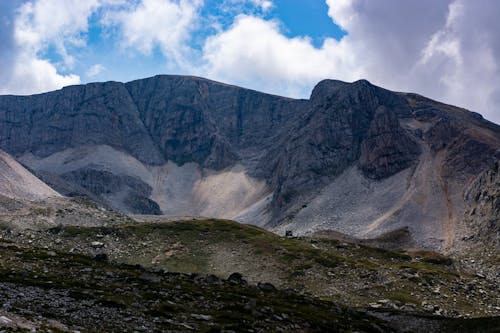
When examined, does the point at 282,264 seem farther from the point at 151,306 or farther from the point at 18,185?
the point at 18,185

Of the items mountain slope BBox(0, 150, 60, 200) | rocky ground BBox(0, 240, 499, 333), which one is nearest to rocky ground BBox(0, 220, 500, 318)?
rocky ground BBox(0, 240, 499, 333)

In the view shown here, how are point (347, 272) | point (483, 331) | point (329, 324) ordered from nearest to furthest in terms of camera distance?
point (329, 324), point (483, 331), point (347, 272)

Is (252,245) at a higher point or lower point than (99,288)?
higher

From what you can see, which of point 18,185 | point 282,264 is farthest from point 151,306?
point 18,185

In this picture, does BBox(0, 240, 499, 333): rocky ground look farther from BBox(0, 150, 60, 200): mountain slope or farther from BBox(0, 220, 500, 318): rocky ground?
BBox(0, 150, 60, 200): mountain slope

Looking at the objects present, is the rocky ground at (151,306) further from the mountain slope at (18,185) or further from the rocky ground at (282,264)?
the mountain slope at (18,185)

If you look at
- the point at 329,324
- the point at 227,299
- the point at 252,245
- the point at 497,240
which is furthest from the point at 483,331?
the point at 497,240

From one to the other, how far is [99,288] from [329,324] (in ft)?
74.5

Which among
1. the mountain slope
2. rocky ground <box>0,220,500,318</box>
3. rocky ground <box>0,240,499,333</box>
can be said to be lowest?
rocky ground <box>0,240,499,333</box>

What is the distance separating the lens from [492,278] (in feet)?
384

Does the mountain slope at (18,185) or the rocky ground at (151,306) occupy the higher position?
the mountain slope at (18,185)

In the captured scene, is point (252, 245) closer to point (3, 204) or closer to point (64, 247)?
point (64, 247)

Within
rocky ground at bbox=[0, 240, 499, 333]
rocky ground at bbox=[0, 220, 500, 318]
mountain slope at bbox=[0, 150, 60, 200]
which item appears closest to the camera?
rocky ground at bbox=[0, 240, 499, 333]

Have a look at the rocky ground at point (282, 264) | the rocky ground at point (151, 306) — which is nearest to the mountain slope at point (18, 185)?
the rocky ground at point (282, 264)
